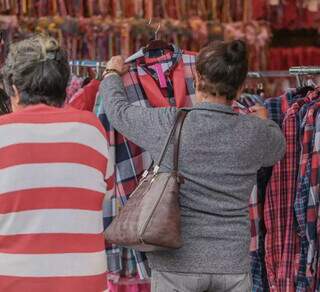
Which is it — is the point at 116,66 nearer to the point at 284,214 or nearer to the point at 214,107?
the point at 214,107

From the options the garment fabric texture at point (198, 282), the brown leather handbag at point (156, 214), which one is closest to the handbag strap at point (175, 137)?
the brown leather handbag at point (156, 214)

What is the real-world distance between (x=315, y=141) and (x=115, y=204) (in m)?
0.76

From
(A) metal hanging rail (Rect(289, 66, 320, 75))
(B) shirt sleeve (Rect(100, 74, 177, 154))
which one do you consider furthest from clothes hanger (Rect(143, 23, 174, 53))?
(A) metal hanging rail (Rect(289, 66, 320, 75))

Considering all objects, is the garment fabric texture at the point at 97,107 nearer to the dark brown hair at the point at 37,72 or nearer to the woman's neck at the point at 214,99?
the woman's neck at the point at 214,99

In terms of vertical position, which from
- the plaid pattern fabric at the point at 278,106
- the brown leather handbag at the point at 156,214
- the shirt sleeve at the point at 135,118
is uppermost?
the shirt sleeve at the point at 135,118

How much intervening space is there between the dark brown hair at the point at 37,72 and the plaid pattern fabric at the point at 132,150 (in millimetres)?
601

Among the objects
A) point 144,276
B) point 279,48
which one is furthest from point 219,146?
point 279,48

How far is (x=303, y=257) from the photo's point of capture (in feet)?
9.04

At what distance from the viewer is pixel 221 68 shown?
231cm

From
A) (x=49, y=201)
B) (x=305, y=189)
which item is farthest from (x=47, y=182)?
(x=305, y=189)

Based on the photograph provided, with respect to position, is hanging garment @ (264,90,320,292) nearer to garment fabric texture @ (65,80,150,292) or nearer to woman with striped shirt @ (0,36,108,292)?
garment fabric texture @ (65,80,150,292)

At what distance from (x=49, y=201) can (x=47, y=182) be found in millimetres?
51

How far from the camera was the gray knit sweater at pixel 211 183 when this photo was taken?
2268mm

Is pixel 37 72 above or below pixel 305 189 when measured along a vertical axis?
above
